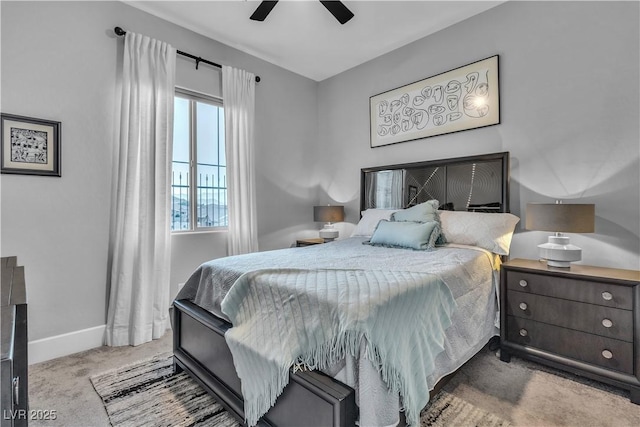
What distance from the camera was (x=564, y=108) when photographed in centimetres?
244

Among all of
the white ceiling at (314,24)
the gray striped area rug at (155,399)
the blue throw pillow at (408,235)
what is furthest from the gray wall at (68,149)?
the blue throw pillow at (408,235)

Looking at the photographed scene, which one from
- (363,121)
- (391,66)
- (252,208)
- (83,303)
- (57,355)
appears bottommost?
(57,355)

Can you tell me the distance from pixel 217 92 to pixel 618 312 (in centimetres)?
373

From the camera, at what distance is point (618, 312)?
1.80 metres

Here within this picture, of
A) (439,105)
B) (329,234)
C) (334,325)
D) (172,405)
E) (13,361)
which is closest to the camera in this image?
(13,361)

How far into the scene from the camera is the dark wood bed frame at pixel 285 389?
1124 mm

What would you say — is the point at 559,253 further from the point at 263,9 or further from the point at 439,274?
the point at 263,9

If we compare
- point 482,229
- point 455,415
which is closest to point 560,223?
point 482,229

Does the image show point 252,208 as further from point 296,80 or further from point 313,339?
point 313,339

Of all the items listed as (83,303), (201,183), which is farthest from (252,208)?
(83,303)

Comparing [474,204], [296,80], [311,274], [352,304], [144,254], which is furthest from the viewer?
[296,80]

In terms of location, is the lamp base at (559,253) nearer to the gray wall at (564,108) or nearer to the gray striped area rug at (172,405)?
the gray wall at (564,108)

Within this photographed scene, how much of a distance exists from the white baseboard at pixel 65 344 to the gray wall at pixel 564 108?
348 cm

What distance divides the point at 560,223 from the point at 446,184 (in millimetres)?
1124
